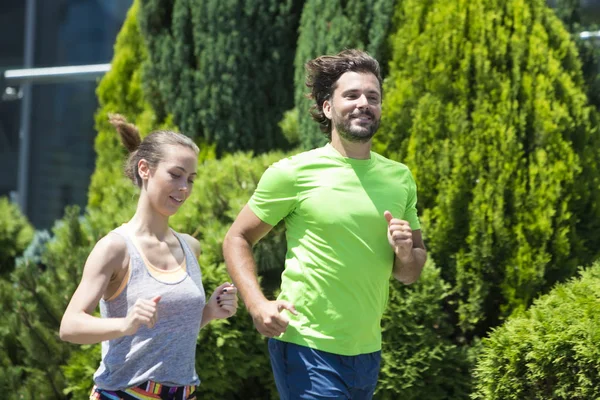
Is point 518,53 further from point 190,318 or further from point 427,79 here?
point 190,318

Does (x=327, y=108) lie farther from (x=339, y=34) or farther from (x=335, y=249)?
(x=339, y=34)

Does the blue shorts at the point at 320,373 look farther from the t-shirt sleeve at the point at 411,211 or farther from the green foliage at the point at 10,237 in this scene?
the green foliage at the point at 10,237

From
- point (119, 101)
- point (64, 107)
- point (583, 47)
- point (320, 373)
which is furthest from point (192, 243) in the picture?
point (64, 107)

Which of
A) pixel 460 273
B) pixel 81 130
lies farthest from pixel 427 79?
pixel 81 130

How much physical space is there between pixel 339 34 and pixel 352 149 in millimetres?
2159

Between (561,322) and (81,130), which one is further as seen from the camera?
(81,130)

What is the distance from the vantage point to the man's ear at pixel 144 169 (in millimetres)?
2784

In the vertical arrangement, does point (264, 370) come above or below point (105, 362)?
below

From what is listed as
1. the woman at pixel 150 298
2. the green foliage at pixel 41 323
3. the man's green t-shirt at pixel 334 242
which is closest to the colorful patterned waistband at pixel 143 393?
the woman at pixel 150 298

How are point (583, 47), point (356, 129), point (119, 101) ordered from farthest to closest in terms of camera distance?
point (119, 101), point (583, 47), point (356, 129)

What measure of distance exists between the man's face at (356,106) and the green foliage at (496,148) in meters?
1.61

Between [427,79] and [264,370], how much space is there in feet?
5.71

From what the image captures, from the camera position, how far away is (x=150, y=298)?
2564 millimetres

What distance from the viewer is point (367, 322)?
278 cm
